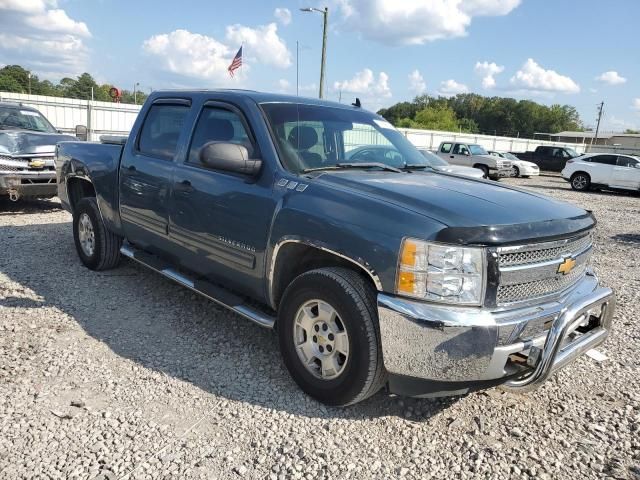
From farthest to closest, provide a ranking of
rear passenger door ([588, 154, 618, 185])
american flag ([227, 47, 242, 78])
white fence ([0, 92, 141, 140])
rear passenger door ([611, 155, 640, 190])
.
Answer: rear passenger door ([588, 154, 618, 185]) < rear passenger door ([611, 155, 640, 190]) < american flag ([227, 47, 242, 78]) < white fence ([0, 92, 141, 140])

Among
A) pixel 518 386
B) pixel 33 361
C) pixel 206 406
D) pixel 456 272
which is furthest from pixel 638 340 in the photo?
pixel 33 361

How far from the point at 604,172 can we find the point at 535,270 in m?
20.7

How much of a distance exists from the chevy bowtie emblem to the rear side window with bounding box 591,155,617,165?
20562 mm

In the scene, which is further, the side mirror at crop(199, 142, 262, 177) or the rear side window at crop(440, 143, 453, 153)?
the rear side window at crop(440, 143, 453, 153)

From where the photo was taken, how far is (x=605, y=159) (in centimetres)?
2120

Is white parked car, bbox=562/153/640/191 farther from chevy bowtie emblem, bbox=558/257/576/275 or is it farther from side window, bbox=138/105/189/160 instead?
side window, bbox=138/105/189/160

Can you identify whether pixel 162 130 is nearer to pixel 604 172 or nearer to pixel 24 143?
pixel 24 143

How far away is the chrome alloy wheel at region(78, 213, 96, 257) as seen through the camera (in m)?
5.71

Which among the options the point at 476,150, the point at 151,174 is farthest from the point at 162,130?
the point at 476,150

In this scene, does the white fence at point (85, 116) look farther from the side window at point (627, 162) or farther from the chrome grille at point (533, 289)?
the side window at point (627, 162)

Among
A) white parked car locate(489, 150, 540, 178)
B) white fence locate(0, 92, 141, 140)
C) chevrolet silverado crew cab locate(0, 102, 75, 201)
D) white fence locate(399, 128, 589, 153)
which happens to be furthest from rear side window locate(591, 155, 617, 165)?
chevrolet silverado crew cab locate(0, 102, 75, 201)

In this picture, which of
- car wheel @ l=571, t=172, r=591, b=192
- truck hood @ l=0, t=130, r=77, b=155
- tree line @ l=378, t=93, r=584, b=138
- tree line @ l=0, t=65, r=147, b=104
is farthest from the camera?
tree line @ l=378, t=93, r=584, b=138

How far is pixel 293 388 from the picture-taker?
3498 mm

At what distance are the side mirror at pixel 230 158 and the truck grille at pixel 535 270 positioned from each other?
1.69 metres
